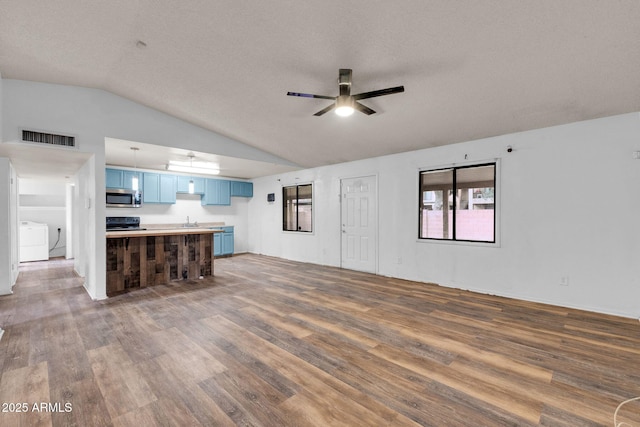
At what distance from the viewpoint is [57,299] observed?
4.10 meters

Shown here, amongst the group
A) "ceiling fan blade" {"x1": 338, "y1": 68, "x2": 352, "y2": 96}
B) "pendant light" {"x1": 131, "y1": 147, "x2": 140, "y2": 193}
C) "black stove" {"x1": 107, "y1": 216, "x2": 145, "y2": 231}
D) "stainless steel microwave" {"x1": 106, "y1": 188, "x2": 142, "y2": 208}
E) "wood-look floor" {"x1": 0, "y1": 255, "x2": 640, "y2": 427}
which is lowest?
"wood-look floor" {"x1": 0, "y1": 255, "x2": 640, "y2": 427}

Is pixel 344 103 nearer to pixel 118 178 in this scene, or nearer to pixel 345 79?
pixel 345 79

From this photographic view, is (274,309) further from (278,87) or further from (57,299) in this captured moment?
(57,299)

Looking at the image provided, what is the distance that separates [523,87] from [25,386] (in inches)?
205

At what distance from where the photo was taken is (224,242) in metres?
8.11

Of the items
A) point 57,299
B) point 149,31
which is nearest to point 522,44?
point 149,31

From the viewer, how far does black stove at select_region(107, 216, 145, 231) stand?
6512 millimetres

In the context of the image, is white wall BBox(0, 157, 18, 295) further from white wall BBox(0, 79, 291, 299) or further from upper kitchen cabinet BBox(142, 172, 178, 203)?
upper kitchen cabinet BBox(142, 172, 178, 203)

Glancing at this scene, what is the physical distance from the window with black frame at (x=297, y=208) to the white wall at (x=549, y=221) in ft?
8.10

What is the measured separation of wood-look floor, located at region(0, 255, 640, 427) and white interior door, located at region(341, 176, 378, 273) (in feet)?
6.19

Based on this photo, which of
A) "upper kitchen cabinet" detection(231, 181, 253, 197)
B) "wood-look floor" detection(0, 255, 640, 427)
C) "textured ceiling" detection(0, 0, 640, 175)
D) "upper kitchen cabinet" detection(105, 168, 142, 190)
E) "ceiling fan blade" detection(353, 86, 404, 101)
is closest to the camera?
"wood-look floor" detection(0, 255, 640, 427)

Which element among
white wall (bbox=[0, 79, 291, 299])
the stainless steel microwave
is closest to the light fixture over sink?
white wall (bbox=[0, 79, 291, 299])

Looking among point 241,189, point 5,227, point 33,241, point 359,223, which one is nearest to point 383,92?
point 359,223

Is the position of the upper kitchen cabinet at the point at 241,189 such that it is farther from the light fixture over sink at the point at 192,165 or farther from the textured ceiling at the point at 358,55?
the textured ceiling at the point at 358,55
